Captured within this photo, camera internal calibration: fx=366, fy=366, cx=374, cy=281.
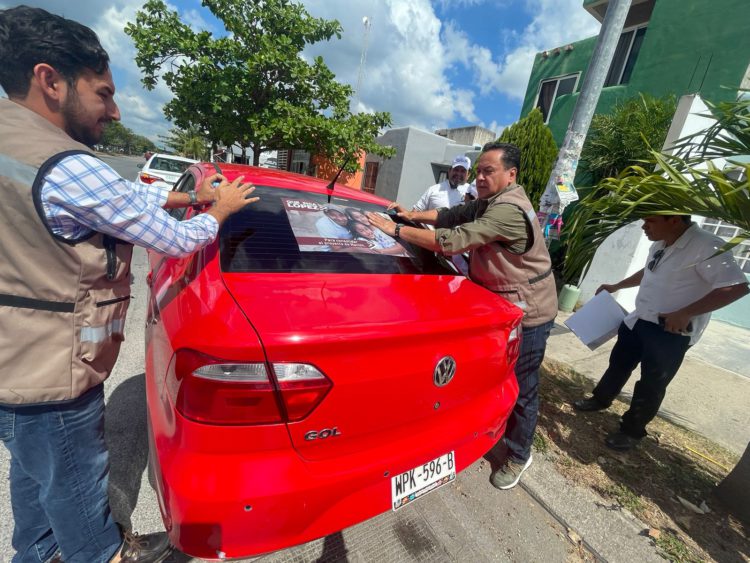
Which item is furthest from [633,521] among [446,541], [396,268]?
[396,268]

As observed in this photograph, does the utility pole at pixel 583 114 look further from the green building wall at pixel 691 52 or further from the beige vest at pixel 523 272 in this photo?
the green building wall at pixel 691 52

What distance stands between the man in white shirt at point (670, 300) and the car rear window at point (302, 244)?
1574mm

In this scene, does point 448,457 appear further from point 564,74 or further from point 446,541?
point 564,74

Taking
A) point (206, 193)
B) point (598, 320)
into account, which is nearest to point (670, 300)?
point (598, 320)

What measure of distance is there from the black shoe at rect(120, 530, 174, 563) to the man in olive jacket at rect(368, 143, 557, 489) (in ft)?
5.95

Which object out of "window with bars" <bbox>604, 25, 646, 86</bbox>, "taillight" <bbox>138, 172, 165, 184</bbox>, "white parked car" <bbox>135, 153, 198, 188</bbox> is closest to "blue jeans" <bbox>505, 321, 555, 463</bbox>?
"white parked car" <bbox>135, 153, 198, 188</bbox>

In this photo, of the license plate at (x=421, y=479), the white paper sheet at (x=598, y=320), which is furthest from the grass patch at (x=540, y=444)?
the license plate at (x=421, y=479)

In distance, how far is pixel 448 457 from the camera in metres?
1.65

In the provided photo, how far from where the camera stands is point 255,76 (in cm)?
877

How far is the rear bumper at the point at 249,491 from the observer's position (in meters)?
1.14

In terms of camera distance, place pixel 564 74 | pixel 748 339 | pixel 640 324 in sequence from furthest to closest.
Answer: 1. pixel 564 74
2. pixel 748 339
3. pixel 640 324

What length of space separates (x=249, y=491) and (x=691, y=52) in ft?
34.8

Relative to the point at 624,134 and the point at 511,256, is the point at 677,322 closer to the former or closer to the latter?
the point at 511,256

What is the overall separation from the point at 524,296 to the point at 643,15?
35.9ft
